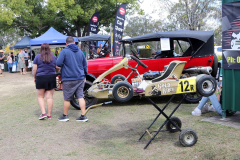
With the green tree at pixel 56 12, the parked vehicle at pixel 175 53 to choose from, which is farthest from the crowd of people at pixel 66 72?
the green tree at pixel 56 12

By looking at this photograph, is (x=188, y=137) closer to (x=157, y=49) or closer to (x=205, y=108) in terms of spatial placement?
(x=205, y=108)

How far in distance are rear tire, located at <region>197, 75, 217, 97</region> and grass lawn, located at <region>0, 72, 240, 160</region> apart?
842 mm

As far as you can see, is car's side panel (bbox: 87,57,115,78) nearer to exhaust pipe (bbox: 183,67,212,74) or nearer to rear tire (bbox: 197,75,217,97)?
exhaust pipe (bbox: 183,67,212,74)

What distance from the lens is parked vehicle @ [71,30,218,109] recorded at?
275 inches

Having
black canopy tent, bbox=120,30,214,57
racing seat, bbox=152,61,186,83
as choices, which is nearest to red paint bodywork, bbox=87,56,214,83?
black canopy tent, bbox=120,30,214,57

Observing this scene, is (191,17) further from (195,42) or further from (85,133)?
(85,133)

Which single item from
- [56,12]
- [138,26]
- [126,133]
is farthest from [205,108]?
[138,26]

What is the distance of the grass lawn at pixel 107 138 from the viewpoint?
360 centimetres

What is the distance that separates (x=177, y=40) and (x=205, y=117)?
2.85m

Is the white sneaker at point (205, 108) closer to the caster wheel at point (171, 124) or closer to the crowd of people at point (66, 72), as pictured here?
the caster wheel at point (171, 124)

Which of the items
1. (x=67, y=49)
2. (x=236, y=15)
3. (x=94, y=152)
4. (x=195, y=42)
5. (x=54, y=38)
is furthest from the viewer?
(x=54, y=38)

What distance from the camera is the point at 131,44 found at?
7.41 metres

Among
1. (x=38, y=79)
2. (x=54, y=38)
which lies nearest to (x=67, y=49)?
(x=38, y=79)

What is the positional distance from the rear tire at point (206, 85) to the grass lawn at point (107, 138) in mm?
842
